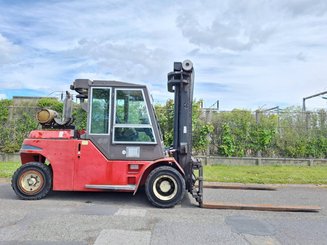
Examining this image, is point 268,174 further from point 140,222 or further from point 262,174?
point 140,222

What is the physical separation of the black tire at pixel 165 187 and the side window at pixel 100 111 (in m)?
1.39

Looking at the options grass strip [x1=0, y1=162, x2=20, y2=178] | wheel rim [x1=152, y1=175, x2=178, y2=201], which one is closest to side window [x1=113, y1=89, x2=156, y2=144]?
wheel rim [x1=152, y1=175, x2=178, y2=201]

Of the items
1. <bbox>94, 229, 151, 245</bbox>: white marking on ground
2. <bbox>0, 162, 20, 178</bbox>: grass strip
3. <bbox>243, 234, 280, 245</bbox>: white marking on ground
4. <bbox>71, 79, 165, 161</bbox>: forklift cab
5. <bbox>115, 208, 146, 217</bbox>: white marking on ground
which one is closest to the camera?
Result: <bbox>94, 229, 151, 245</bbox>: white marking on ground

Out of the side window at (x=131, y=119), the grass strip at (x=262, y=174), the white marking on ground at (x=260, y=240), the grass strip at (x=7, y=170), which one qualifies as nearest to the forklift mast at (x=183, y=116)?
the side window at (x=131, y=119)

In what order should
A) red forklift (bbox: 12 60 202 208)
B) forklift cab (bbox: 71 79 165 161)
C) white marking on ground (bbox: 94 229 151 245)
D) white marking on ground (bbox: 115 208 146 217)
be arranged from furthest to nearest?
forklift cab (bbox: 71 79 165 161)
red forklift (bbox: 12 60 202 208)
white marking on ground (bbox: 115 208 146 217)
white marking on ground (bbox: 94 229 151 245)

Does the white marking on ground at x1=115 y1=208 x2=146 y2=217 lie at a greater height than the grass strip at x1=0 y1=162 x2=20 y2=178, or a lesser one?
lesser

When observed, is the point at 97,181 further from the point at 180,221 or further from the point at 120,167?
the point at 180,221

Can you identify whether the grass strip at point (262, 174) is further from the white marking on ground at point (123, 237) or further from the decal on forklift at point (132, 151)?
the white marking on ground at point (123, 237)

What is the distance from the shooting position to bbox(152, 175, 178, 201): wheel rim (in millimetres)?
6879

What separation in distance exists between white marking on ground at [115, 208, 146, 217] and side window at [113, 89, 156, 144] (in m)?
1.41

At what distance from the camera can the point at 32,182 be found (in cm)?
721

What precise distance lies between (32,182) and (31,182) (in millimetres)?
21

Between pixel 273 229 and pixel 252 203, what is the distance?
1.92 m

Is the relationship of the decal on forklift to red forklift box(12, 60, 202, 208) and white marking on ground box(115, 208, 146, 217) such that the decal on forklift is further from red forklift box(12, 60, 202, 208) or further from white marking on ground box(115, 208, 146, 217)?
white marking on ground box(115, 208, 146, 217)
